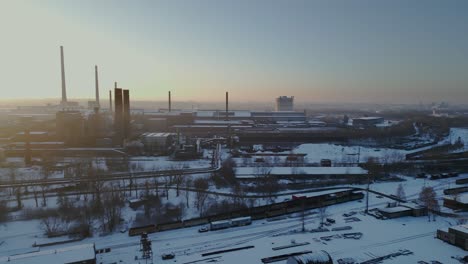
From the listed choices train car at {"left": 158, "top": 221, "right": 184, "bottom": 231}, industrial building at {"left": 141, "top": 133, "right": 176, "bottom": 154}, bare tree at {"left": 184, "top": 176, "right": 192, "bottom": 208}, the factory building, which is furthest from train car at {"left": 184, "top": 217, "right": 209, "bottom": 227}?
the factory building

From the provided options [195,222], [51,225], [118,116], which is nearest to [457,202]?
[195,222]

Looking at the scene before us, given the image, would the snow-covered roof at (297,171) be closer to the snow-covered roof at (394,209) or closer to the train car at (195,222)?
the snow-covered roof at (394,209)

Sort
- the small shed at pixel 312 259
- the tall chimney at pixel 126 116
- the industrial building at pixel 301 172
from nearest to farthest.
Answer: the small shed at pixel 312 259
the industrial building at pixel 301 172
the tall chimney at pixel 126 116

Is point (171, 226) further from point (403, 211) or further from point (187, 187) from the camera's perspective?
point (403, 211)

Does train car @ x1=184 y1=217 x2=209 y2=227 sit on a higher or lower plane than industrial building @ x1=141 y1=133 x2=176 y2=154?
lower

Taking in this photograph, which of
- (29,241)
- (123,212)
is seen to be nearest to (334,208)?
(123,212)

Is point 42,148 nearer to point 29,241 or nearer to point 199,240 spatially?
point 29,241

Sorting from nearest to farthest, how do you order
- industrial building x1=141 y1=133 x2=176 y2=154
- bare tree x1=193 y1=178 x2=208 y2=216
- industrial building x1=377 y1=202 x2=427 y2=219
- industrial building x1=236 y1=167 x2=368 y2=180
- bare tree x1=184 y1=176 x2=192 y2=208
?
industrial building x1=377 y1=202 x2=427 y2=219
bare tree x1=193 y1=178 x2=208 y2=216
bare tree x1=184 y1=176 x2=192 y2=208
industrial building x1=236 y1=167 x2=368 y2=180
industrial building x1=141 y1=133 x2=176 y2=154

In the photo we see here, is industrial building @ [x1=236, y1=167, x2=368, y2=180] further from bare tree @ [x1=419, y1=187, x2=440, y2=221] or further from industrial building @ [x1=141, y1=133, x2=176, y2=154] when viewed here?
industrial building @ [x1=141, y1=133, x2=176, y2=154]

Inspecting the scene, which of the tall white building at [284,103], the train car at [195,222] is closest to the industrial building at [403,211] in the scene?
the train car at [195,222]
